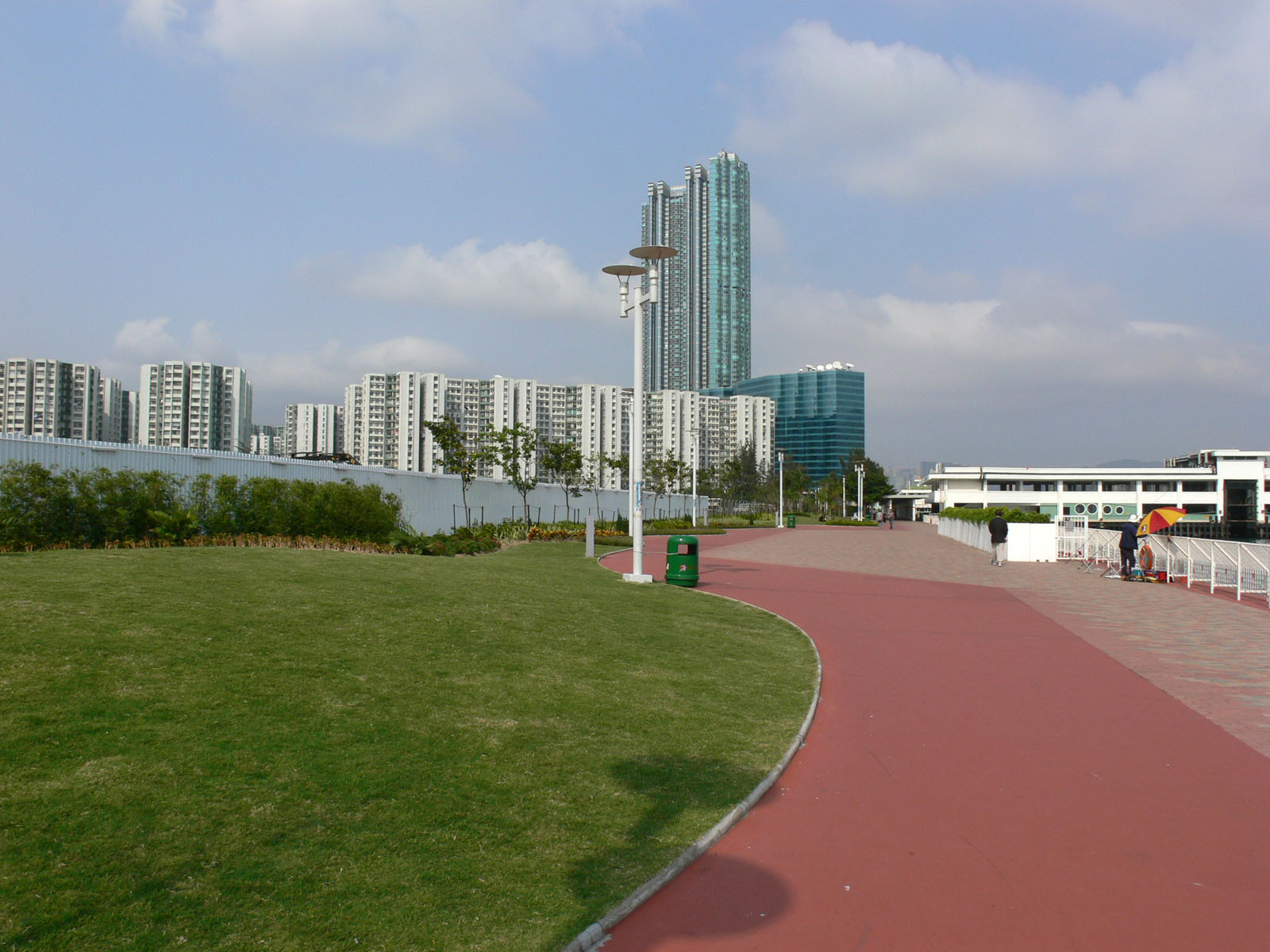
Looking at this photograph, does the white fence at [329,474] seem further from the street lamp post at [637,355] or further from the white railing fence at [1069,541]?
the white railing fence at [1069,541]

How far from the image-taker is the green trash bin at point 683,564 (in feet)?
53.4

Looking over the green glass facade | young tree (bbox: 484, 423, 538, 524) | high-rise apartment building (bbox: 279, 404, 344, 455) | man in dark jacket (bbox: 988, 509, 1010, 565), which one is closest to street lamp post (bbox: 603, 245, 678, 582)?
man in dark jacket (bbox: 988, 509, 1010, 565)

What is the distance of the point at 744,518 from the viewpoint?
73625mm

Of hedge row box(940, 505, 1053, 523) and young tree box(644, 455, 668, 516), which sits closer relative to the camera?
hedge row box(940, 505, 1053, 523)

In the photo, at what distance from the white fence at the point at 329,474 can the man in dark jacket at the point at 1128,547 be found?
1844 cm

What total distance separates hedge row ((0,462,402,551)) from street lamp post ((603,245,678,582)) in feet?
19.8

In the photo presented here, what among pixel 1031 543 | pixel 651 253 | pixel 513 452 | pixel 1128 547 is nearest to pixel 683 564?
Result: pixel 651 253

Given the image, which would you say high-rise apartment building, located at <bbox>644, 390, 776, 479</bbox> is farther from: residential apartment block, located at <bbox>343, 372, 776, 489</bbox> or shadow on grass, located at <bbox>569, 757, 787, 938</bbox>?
shadow on grass, located at <bbox>569, 757, 787, 938</bbox>

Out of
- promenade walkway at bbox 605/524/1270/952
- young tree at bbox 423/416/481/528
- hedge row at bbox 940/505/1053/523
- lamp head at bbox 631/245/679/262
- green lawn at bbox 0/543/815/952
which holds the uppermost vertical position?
lamp head at bbox 631/245/679/262

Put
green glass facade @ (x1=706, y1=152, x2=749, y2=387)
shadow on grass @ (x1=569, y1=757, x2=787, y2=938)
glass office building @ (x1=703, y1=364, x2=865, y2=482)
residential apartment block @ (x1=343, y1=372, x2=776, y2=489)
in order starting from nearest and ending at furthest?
shadow on grass @ (x1=569, y1=757, x2=787, y2=938) < residential apartment block @ (x1=343, y1=372, x2=776, y2=489) < glass office building @ (x1=703, y1=364, x2=865, y2=482) < green glass facade @ (x1=706, y1=152, x2=749, y2=387)

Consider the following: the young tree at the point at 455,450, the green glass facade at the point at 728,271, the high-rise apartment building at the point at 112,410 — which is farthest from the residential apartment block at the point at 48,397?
the green glass facade at the point at 728,271

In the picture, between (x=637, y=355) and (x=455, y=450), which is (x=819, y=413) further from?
(x=637, y=355)

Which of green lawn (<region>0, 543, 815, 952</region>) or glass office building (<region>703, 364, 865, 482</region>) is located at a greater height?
glass office building (<region>703, 364, 865, 482</region>)

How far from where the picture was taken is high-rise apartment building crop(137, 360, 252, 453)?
108 metres
